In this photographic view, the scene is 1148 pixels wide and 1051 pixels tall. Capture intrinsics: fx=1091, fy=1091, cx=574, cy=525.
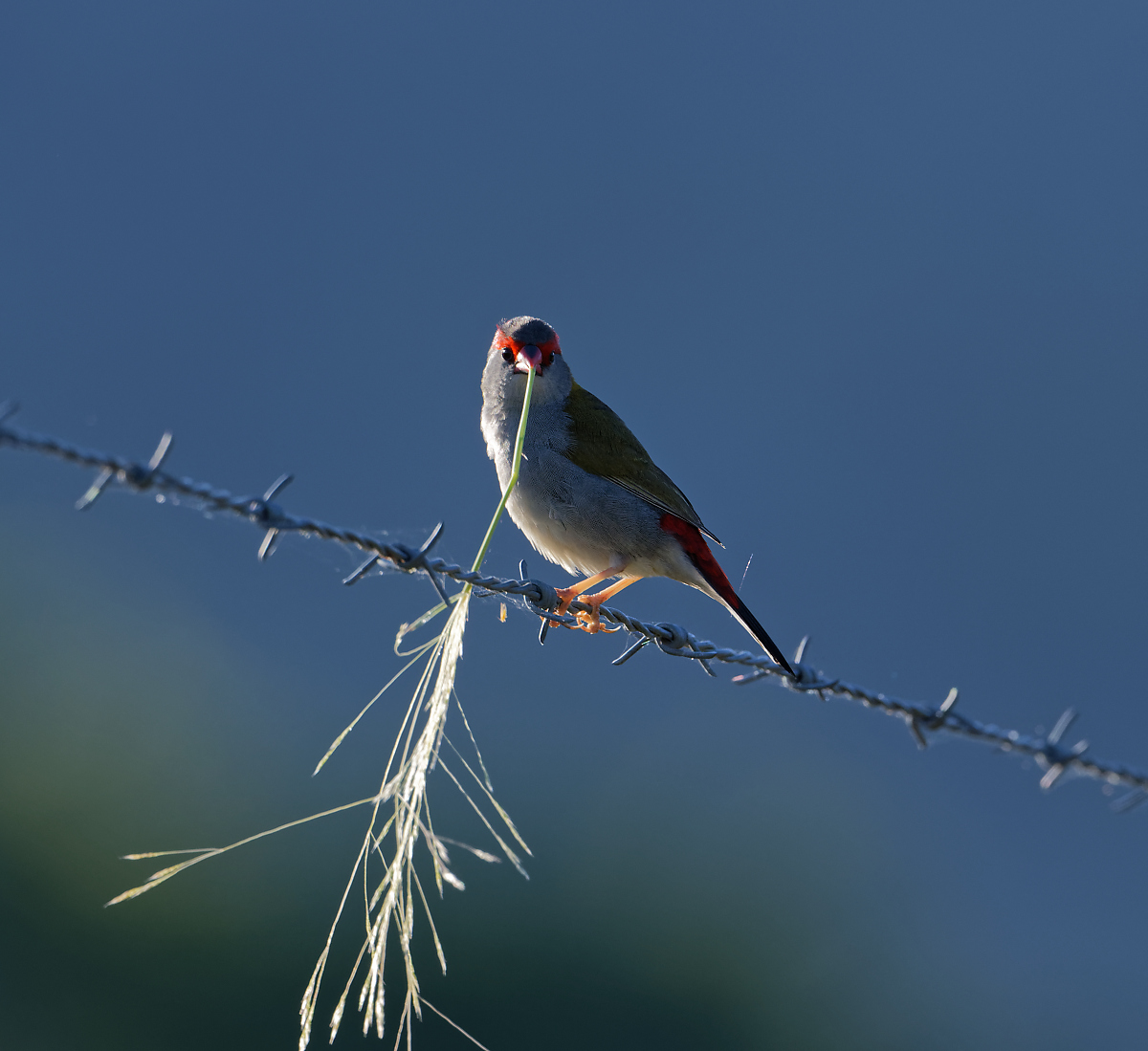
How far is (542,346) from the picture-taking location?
4.52m

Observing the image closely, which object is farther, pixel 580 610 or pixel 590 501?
pixel 590 501

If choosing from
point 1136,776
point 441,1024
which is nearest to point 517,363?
point 1136,776

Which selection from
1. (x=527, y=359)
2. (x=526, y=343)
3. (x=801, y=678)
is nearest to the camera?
(x=801, y=678)

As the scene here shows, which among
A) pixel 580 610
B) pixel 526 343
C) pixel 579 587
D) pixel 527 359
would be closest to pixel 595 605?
pixel 580 610

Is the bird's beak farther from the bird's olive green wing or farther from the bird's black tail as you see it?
the bird's black tail

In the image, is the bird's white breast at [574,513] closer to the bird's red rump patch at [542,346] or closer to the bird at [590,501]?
the bird at [590,501]

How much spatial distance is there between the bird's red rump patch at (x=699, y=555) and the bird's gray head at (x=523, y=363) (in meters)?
0.74

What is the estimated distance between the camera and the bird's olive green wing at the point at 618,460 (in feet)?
13.9

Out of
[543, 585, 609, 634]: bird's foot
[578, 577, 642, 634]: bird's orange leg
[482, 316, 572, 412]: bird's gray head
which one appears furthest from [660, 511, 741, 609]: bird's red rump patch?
[482, 316, 572, 412]: bird's gray head

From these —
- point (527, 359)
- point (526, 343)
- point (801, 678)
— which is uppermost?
point (526, 343)

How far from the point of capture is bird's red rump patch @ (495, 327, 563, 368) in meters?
4.48

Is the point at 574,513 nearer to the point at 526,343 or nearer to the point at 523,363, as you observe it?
the point at 523,363

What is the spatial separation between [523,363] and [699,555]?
1.03 meters

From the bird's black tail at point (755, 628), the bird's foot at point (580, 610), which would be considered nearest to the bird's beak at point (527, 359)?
the bird's foot at point (580, 610)
